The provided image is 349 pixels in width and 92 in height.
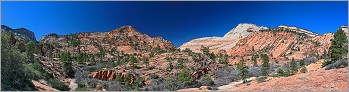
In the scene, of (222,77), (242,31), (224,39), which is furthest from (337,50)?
(242,31)

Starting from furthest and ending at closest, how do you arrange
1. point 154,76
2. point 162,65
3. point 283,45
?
point 283,45 < point 162,65 < point 154,76

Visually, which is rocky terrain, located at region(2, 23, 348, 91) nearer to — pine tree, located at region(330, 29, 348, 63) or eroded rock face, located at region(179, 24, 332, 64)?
eroded rock face, located at region(179, 24, 332, 64)

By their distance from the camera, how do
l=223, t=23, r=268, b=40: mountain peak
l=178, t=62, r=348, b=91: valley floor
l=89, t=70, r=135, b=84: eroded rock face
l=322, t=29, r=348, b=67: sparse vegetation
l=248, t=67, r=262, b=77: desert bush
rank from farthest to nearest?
l=223, t=23, r=268, b=40: mountain peak, l=248, t=67, r=262, b=77: desert bush, l=89, t=70, r=135, b=84: eroded rock face, l=322, t=29, r=348, b=67: sparse vegetation, l=178, t=62, r=348, b=91: valley floor

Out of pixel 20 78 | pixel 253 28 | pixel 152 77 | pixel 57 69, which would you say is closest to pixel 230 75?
pixel 152 77

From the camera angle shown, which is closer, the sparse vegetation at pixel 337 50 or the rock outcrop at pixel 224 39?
the sparse vegetation at pixel 337 50

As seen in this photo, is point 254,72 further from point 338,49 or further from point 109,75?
point 109,75

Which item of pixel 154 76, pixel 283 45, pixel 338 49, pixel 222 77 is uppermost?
pixel 283 45

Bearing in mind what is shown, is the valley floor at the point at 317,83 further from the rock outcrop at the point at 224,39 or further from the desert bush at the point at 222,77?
the rock outcrop at the point at 224,39

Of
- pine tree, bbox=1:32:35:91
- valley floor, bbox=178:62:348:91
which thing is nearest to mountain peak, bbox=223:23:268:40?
valley floor, bbox=178:62:348:91

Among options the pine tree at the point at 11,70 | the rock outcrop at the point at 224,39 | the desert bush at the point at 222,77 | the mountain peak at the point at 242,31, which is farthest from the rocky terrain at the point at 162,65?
the mountain peak at the point at 242,31

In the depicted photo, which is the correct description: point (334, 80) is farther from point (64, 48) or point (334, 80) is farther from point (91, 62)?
point (64, 48)

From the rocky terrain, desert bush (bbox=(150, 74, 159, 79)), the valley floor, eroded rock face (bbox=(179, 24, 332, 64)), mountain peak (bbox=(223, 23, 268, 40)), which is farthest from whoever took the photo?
mountain peak (bbox=(223, 23, 268, 40))

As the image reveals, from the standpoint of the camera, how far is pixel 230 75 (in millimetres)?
50719

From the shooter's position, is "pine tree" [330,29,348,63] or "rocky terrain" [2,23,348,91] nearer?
"rocky terrain" [2,23,348,91]
